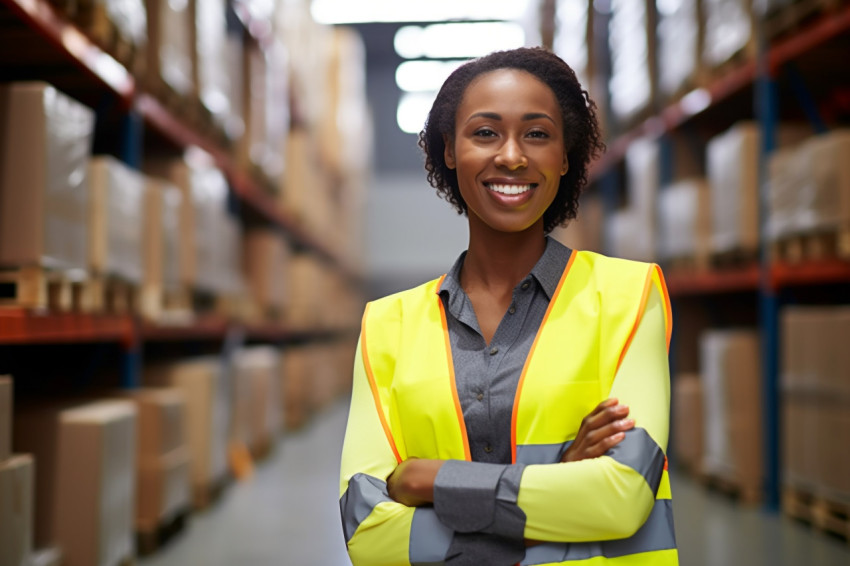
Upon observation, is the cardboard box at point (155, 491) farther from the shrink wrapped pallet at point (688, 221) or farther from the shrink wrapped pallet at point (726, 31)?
the shrink wrapped pallet at point (726, 31)

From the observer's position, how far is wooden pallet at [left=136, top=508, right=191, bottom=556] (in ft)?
14.9

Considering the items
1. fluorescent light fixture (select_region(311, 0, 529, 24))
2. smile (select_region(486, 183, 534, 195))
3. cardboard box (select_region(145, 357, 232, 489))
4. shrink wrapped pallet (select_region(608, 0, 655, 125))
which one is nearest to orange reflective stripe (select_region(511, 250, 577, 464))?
smile (select_region(486, 183, 534, 195))

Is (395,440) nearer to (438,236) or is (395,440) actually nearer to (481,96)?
(481,96)

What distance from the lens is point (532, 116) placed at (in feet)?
5.79

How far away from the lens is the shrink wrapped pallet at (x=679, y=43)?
6695mm

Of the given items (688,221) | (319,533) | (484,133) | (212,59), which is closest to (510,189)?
(484,133)

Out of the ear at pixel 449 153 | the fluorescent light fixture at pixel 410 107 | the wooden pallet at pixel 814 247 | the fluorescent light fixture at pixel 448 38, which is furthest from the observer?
the fluorescent light fixture at pixel 410 107

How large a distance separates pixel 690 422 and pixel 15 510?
17.7 ft

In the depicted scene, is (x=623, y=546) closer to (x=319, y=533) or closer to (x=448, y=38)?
(x=319, y=533)

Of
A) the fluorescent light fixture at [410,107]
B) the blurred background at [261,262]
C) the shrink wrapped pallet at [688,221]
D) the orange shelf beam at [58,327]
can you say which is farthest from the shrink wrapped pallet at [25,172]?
the fluorescent light fixture at [410,107]

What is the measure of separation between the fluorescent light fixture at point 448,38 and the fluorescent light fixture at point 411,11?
0.30m

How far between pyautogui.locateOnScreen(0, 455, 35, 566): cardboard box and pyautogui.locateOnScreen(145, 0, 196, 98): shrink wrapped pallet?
2.84 m

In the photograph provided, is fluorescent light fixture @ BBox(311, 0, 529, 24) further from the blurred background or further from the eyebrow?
the eyebrow

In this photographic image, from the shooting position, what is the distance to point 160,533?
15.8ft
